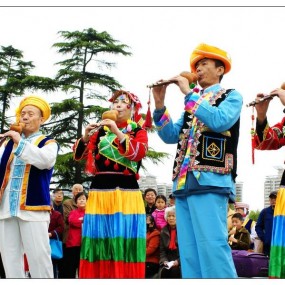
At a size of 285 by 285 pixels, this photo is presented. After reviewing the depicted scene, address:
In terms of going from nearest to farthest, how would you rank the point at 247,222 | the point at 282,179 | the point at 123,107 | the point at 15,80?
the point at 282,179 → the point at 123,107 → the point at 247,222 → the point at 15,80

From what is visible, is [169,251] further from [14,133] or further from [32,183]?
[14,133]

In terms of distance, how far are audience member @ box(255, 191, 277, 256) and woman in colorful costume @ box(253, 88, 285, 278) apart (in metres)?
2.99

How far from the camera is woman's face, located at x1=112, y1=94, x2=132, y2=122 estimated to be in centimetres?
651

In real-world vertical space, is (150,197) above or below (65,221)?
above

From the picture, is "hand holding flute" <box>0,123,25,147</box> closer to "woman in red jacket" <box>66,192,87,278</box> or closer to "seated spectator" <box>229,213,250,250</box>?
"woman in red jacket" <box>66,192,87,278</box>

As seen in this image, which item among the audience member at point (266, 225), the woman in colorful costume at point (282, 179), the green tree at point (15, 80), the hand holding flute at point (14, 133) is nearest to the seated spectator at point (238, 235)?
the audience member at point (266, 225)

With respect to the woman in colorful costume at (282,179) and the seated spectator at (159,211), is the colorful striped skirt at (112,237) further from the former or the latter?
the seated spectator at (159,211)

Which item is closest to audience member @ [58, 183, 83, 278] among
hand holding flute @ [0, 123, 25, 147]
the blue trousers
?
hand holding flute @ [0, 123, 25, 147]

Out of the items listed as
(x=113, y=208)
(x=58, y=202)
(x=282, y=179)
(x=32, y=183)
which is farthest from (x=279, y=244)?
(x=58, y=202)

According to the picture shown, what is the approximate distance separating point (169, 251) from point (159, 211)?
909 mm

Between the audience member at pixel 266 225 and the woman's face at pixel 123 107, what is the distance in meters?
2.66

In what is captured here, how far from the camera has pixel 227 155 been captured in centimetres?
480

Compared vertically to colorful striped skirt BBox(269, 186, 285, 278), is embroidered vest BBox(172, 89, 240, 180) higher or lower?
higher

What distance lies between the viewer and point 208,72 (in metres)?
5.07
